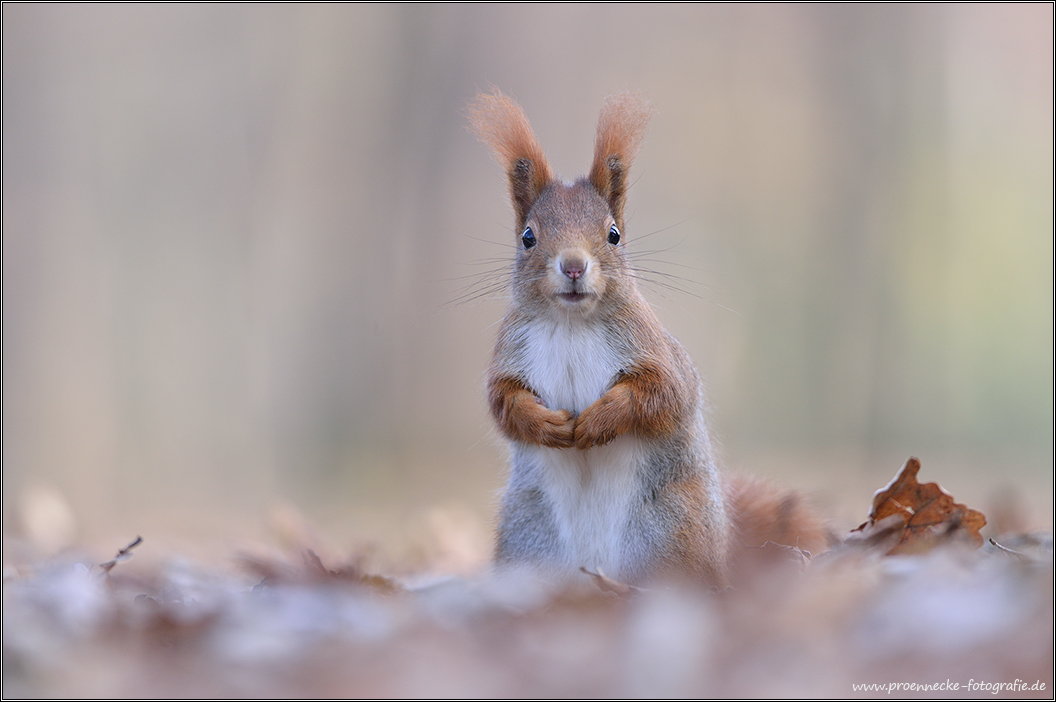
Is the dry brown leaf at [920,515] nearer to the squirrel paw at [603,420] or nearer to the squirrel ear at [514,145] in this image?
the squirrel paw at [603,420]

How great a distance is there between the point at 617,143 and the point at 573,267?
41 centimetres

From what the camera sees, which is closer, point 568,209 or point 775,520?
point 568,209

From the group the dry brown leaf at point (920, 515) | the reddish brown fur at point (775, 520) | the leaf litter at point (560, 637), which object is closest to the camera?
the leaf litter at point (560, 637)

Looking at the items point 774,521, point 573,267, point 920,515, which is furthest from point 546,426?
point 920,515

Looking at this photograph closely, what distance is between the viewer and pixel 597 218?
2215 millimetres

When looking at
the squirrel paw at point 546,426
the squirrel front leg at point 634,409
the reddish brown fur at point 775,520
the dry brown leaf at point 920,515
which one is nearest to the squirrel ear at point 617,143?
the squirrel front leg at point 634,409

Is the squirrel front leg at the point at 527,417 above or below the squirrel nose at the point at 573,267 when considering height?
below

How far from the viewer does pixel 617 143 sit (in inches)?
88.0

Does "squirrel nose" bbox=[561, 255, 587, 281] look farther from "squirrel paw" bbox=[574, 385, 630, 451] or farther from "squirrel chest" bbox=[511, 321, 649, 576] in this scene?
"squirrel paw" bbox=[574, 385, 630, 451]

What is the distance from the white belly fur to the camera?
6.69 feet

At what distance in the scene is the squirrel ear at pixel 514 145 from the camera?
222cm

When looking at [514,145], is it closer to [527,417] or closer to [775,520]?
[527,417]

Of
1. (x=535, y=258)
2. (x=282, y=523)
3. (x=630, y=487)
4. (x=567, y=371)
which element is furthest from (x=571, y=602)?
(x=282, y=523)

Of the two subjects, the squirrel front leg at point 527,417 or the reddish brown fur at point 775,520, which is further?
the reddish brown fur at point 775,520
